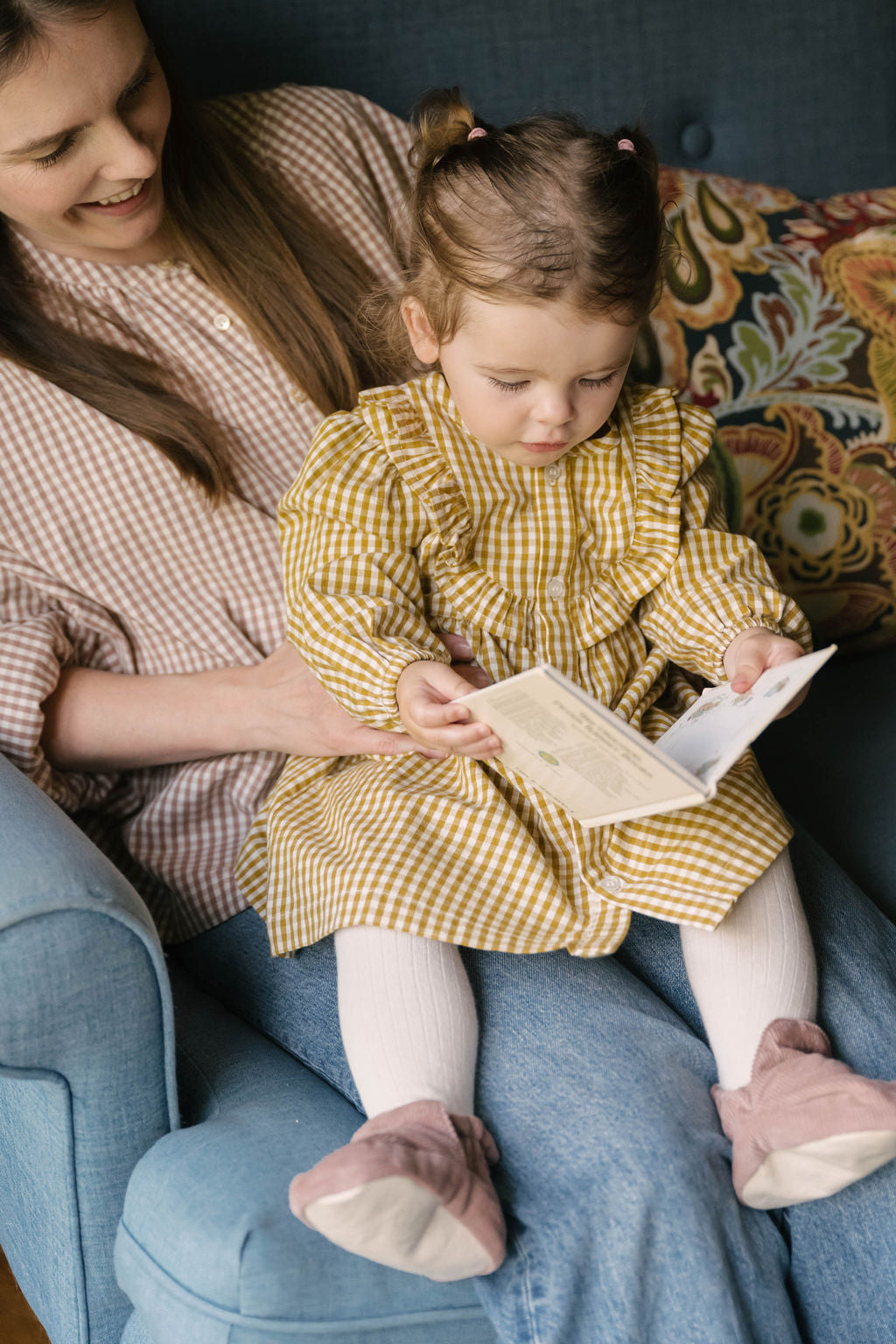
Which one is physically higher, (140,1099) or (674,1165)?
(674,1165)

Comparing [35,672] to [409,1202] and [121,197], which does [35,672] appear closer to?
[121,197]

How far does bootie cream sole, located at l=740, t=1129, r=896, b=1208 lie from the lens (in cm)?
84

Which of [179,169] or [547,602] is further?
[179,169]

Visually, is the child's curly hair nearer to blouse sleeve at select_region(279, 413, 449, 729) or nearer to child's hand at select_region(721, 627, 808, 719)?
blouse sleeve at select_region(279, 413, 449, 729)

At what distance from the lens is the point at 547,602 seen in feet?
3.80

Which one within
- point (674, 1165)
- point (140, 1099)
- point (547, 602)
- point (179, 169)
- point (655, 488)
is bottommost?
point (140, 1099)

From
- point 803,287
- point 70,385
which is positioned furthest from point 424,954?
point 803,287

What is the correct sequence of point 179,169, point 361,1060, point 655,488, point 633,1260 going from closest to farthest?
1. point 633,1260
2. point 361,1060
3. point 655,488
4. point 179,169

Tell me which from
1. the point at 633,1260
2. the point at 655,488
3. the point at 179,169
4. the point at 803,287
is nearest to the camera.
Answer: the point at 633,1260

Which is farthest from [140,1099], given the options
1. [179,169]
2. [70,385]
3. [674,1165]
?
[179,169]

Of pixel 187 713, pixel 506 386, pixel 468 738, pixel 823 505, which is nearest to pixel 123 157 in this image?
pixel 506 386

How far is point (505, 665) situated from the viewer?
1.14 meters

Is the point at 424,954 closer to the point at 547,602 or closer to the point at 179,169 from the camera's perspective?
the point at 547,602

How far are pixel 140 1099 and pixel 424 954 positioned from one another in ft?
0.83
